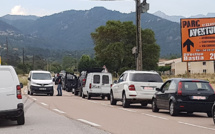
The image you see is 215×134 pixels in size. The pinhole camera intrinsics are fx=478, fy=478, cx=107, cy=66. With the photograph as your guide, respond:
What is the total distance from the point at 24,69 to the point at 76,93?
97.5 metres

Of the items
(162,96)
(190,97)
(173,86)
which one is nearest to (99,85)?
(162,96)

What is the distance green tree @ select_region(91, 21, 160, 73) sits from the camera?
299 ft

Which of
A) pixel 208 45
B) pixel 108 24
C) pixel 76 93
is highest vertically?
pixel 108 24

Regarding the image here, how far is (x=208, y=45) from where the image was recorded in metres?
41.3

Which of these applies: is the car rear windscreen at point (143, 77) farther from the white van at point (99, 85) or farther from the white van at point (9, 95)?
the white van at point (9, 95)

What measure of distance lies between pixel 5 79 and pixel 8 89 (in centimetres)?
28

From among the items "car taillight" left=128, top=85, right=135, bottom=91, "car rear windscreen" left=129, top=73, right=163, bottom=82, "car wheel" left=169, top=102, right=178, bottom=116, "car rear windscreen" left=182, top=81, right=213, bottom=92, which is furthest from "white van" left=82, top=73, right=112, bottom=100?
"car rear windscreen" left=182, top=81, right=213, bottom=92

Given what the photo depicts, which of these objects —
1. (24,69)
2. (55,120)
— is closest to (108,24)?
(24,69)

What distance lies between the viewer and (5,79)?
42.8 feet

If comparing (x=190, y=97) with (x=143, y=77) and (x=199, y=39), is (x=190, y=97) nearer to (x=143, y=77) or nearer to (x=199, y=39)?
(x=143, y=77)

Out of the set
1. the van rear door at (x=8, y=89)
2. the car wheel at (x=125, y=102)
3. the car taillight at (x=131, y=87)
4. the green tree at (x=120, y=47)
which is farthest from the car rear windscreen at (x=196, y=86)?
the green tree at (x=120, y=47)

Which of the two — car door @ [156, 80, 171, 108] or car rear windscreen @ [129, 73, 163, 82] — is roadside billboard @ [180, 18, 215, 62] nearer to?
car rear windscreen @ [129, 73, 163, 82]

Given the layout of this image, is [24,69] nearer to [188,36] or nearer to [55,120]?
[188,36]

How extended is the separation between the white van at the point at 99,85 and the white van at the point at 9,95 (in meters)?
17.6
